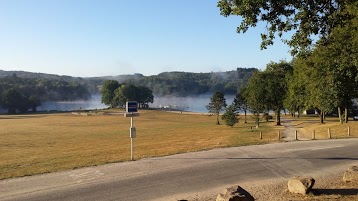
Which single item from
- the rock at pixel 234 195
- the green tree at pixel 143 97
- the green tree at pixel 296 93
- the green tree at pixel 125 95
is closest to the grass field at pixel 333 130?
the green tree at pixel 296 93

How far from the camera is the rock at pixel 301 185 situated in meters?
11.0

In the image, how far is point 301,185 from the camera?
11.1 m

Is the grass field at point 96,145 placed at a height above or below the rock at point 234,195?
below

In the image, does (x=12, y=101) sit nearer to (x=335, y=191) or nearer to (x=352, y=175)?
(x=352, y=175)

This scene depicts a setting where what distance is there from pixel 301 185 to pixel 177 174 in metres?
5.14

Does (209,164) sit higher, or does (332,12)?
(332,12)

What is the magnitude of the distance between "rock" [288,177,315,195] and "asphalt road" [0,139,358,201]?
222cm

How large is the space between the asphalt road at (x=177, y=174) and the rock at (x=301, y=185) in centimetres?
222

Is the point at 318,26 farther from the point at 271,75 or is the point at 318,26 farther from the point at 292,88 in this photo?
the point at 271,75

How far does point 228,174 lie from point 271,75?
5859 centimetres

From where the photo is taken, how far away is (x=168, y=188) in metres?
12.5

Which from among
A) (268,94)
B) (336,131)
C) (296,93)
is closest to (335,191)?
(336,131)

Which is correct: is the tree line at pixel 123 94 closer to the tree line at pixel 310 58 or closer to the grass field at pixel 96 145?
the tree line at pixel 310 58

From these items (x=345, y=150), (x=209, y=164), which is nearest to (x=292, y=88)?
(x=345, y=150)
